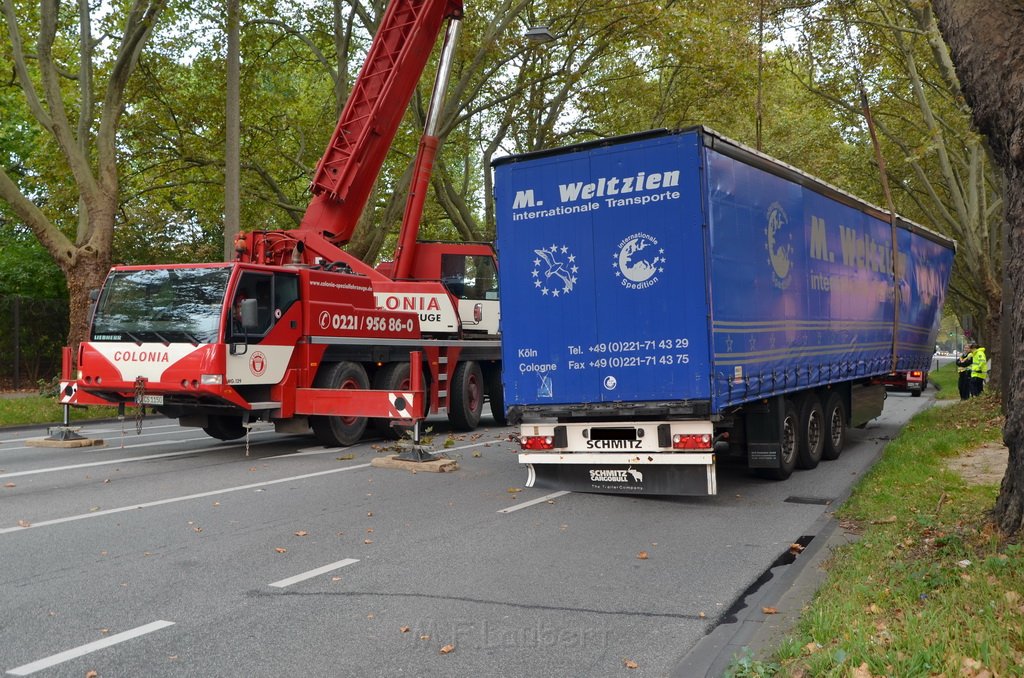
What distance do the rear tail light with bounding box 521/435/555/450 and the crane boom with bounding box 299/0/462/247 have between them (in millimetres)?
7091

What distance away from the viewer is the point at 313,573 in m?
6.48

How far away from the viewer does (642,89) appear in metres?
28.9

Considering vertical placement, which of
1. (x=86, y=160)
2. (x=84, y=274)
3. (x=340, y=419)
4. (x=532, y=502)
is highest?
(x=86, y=160)

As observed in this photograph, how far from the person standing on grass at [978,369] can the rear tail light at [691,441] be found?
19289mm

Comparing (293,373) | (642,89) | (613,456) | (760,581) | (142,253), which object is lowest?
(760,581)

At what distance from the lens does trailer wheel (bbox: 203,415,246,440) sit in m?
14.1

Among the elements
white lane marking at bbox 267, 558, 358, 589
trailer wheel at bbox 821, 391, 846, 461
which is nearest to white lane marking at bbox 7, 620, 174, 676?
white lane marking at bbox 267, 558, 358, 589

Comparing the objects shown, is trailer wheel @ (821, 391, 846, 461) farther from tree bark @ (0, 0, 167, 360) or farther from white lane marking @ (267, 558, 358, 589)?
tree bark @ (0, 0, 167, 360)

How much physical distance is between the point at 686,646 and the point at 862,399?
10483mm

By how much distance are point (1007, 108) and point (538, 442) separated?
5.32 meters

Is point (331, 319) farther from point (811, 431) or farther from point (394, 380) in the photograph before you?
point (811, 431)

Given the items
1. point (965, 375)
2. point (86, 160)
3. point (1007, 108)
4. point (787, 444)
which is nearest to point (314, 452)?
point (787, 444)

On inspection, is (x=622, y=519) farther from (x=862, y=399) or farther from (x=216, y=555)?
(x=862, y=399)

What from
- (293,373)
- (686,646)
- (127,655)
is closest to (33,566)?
(127,655)
